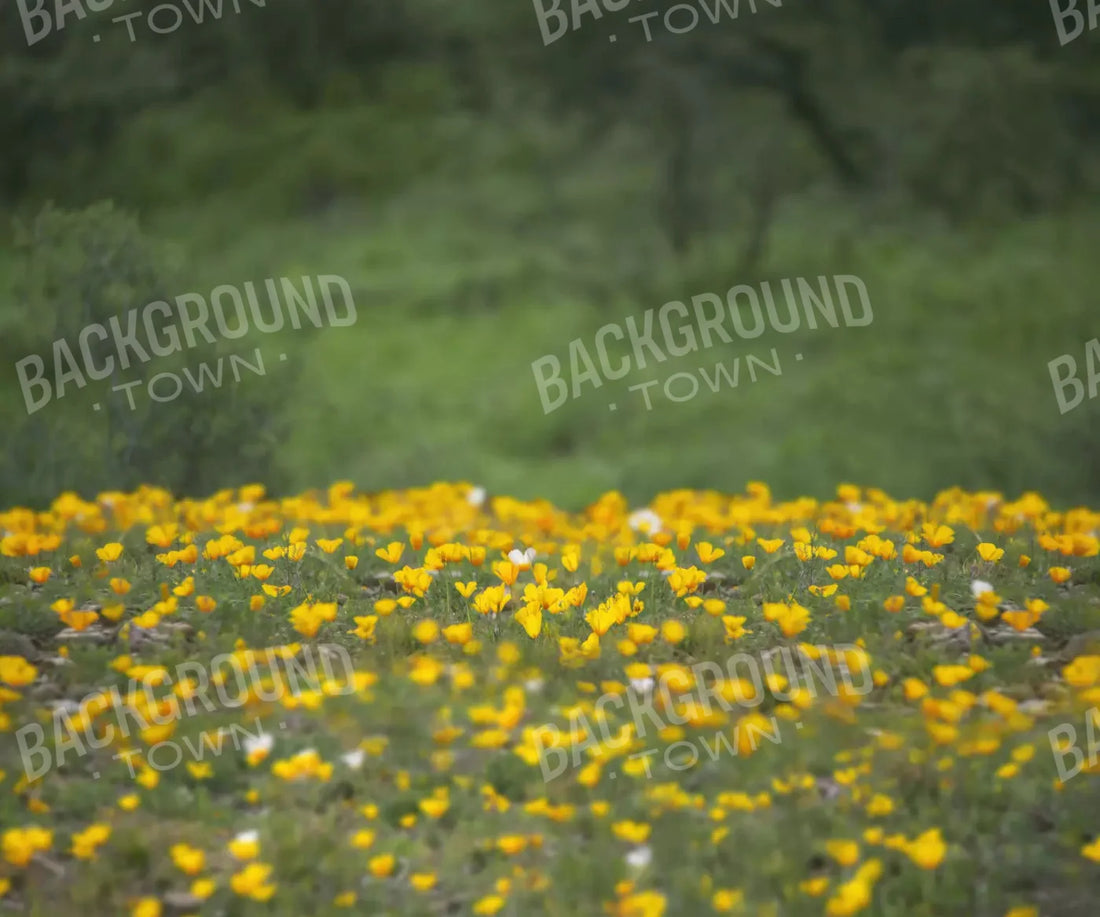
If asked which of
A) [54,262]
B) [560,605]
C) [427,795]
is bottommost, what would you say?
[427,795]

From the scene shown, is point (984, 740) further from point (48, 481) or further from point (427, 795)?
point (48, 481)

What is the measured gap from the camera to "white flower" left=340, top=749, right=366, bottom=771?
345cm

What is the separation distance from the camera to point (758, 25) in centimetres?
1140

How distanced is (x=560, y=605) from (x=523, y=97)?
393 inches

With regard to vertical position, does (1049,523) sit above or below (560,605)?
below

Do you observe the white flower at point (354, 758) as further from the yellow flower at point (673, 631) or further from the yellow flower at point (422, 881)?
the yellow flower at point (673, 631)

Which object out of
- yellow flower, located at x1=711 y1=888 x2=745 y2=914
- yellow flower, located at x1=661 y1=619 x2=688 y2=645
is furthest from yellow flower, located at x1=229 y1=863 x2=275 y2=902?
yellow flower, located at x1=661 y1=619 x2=688 y2=645

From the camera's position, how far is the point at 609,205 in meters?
13.3

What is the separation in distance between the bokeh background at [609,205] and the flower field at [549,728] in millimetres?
4465

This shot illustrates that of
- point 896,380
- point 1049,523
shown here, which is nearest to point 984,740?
point 1049,523

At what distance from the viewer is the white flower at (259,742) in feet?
11.3

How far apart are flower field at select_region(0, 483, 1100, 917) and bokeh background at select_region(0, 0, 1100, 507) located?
14.7 feet

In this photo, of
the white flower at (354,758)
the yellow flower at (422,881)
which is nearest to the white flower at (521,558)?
the white flower at (354,758)

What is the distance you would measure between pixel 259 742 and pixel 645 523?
92.7 inches
